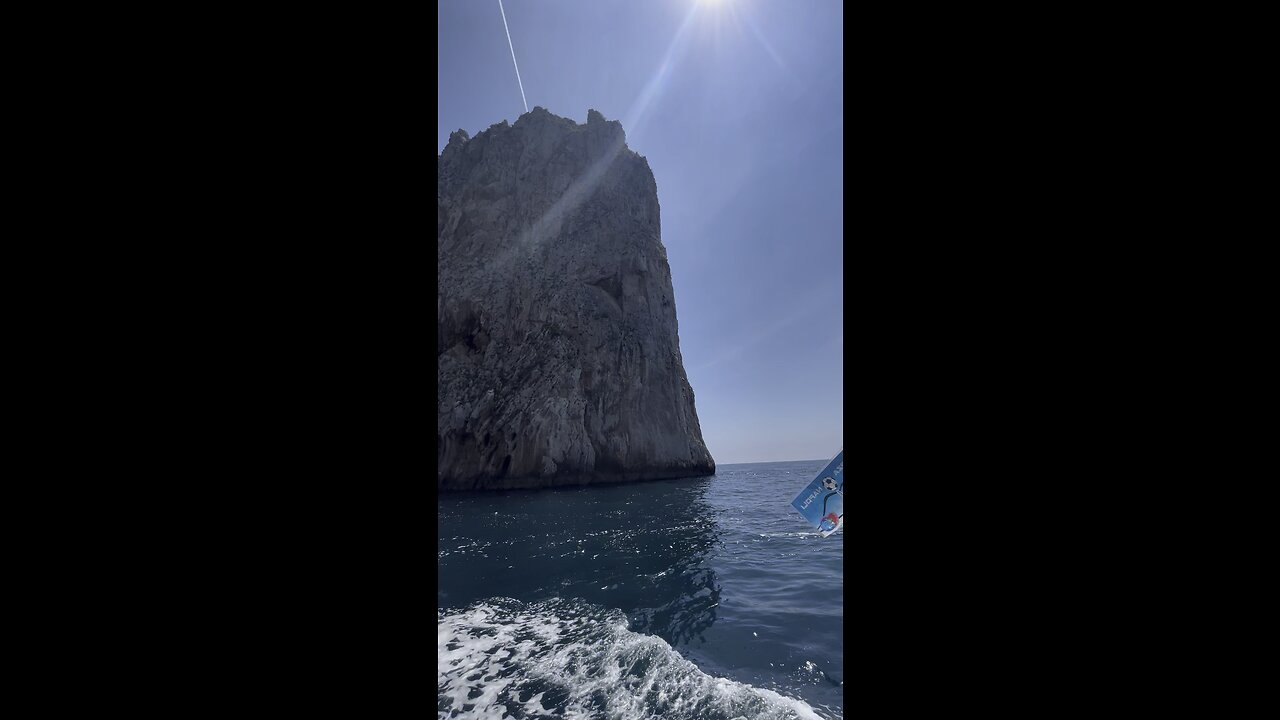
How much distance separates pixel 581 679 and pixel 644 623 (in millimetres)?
1649

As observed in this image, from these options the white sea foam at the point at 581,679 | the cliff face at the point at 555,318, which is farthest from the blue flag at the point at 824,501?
the cliff face at the point at 555,318

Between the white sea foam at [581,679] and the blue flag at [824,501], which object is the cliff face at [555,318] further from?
the blue flag at [824,501]

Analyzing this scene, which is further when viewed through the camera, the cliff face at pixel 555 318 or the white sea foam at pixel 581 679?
the cliff face at pixel 555 318

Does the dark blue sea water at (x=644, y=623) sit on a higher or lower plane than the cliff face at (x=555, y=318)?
lower

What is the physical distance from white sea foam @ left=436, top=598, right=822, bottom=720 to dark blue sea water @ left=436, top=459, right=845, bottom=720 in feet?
0.06

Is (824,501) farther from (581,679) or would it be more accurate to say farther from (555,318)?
(555,318)

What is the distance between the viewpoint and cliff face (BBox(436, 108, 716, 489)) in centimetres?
2528

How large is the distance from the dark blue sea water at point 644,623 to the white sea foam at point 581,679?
0.02 metres

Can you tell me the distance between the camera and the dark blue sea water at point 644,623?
13.6 ft
